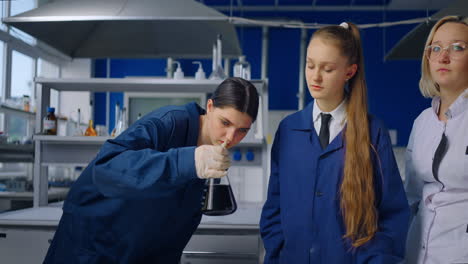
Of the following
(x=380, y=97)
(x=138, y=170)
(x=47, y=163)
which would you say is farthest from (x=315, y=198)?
(x=380, y=97)

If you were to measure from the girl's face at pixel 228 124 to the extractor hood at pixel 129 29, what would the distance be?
1.41m

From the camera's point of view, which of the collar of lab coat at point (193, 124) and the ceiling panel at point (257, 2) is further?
the ceiling panel at point (257, 2)

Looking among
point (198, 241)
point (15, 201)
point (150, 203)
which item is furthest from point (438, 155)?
point (15, 201)

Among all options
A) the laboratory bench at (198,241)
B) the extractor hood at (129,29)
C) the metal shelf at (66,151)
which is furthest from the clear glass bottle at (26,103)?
the laboratory bench at (198,241)

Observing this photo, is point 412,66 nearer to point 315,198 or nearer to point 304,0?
point 304,0

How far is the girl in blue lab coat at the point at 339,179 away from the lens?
3.64 ft

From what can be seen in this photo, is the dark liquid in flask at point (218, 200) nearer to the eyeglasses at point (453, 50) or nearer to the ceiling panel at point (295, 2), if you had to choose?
the eyeglasses at point (453, 50)

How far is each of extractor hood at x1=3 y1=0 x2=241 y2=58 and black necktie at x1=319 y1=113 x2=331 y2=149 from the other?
1477mm

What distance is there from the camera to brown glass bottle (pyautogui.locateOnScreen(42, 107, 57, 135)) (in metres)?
2.60

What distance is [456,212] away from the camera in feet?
3.76

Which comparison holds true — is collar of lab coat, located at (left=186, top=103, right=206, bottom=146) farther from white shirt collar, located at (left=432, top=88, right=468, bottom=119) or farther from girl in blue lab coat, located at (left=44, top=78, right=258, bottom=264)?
white shirt collar, located at (left=432, top=88, right=468, bottom=119)

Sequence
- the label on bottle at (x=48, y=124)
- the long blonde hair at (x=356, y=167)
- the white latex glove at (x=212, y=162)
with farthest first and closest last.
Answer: the label on bottle at (x=48, y=124) < the long blonde hair at (x=356, y=167) < the white latex glove at (x=212, y=162)

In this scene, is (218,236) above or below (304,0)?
below

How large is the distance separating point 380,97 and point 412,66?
2.03ft
